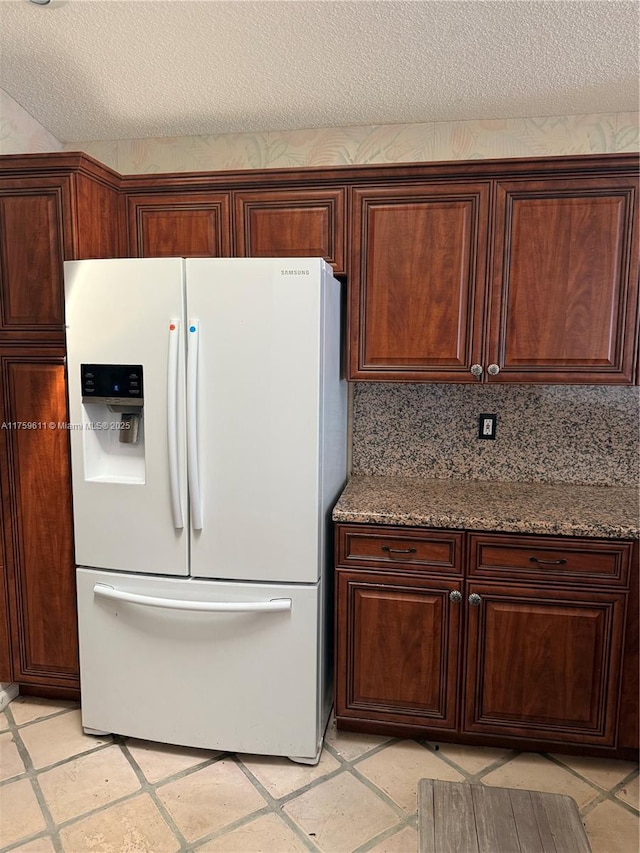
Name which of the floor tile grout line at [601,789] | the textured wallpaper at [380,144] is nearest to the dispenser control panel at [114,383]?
the textured wallpaper at [380,144]

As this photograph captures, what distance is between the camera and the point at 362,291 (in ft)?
7.52

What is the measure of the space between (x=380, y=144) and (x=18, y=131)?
1563 millimetres

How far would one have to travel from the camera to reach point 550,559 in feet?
6.67

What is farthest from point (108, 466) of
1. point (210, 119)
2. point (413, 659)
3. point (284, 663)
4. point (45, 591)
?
point (210, 119)

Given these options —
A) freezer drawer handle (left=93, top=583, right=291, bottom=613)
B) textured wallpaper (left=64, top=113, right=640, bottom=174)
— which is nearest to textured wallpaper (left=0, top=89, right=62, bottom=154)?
textured wallpaper (left=64, top=113, right=640, bottom=174)

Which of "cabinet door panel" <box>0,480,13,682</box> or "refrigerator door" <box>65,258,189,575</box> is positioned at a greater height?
"refrigerator door" <box>65,258,189,575</box>

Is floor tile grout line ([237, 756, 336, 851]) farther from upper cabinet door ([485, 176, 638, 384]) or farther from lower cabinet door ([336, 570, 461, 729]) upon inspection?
upper cabinet door ([485, 176, 638, 384])

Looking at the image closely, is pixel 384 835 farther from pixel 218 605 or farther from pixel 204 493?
pixel 204 493

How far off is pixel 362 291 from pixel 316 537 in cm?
98

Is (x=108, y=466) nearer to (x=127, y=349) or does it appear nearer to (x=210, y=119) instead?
(x=127, y=349)

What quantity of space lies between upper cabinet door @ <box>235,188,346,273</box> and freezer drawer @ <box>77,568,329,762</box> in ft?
4.28

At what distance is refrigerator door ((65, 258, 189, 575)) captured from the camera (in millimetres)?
1985

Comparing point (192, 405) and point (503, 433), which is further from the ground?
point (192, 405)

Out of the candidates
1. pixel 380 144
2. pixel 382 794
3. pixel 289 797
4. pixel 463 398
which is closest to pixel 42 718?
pixel 289 797
